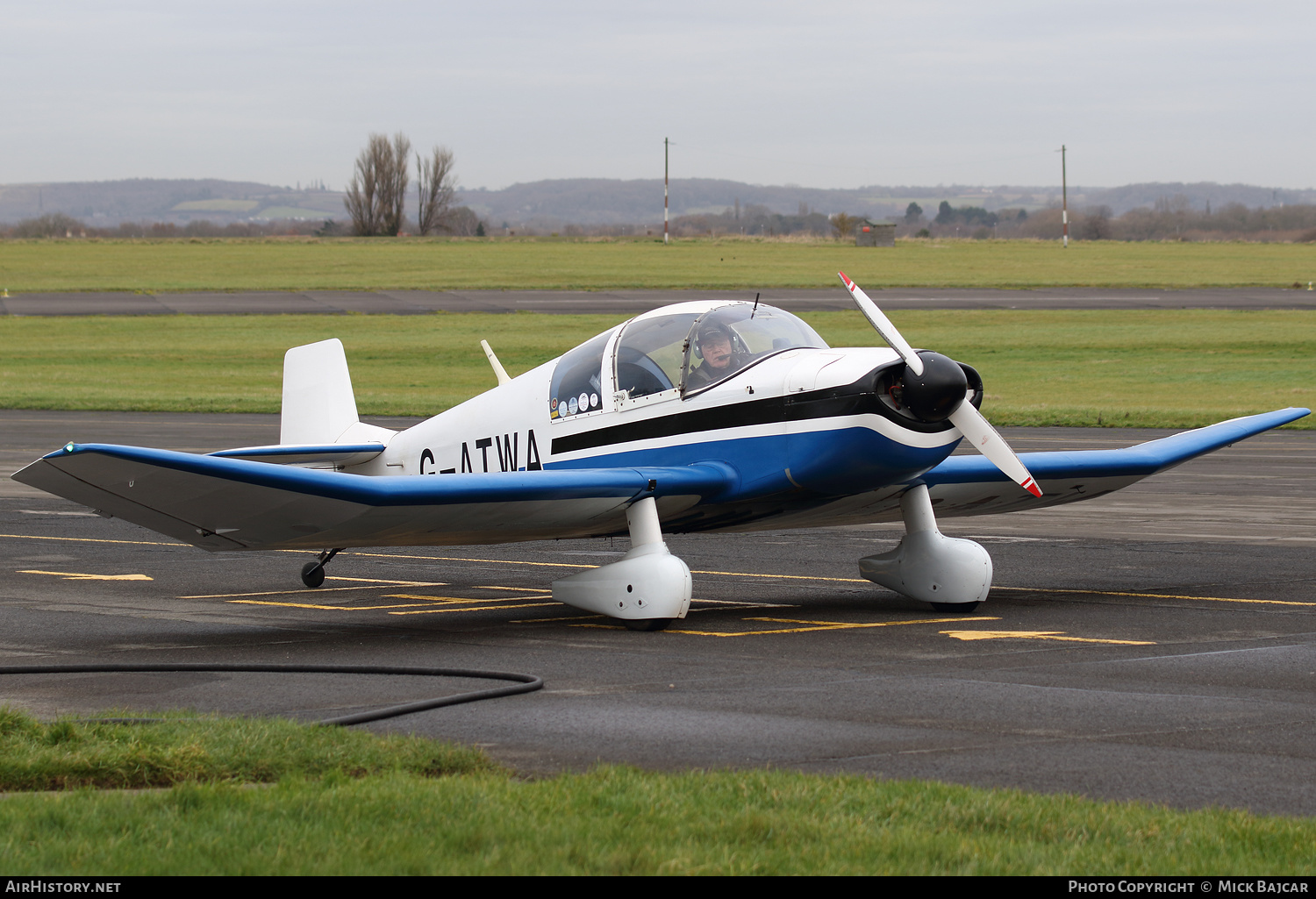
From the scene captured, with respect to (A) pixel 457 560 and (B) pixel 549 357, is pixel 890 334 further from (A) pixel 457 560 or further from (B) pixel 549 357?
(B) pixel 549 357

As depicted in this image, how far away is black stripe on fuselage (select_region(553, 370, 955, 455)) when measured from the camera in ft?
35.4

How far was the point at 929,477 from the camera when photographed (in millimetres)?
12930

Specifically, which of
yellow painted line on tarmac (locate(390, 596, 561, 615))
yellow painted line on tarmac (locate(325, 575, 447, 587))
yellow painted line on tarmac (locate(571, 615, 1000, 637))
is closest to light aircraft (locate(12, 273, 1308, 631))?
yellow painted line on tarmac (locate(571, 615, 1000, 637))

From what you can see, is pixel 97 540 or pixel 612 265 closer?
pixel 97 540

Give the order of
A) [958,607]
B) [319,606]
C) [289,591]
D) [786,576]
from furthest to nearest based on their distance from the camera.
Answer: [786,576] → [289,591] → [319,606] → [958,607]

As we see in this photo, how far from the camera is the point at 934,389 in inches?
417

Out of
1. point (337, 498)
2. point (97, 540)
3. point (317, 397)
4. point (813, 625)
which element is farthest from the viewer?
point (97, 540)

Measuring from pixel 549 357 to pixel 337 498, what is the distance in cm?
3486

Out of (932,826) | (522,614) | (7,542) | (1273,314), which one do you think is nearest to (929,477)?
(522,614)

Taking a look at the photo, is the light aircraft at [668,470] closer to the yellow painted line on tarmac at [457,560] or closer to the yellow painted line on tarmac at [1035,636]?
the yellow painted line on tarmac at [1035,636]

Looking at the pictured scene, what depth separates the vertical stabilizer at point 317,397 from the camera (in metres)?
15.4

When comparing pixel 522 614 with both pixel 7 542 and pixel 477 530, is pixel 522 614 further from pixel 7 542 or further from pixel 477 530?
pixel 7 542

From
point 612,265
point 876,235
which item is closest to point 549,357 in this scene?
point 612,265

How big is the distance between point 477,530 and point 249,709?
10.3 feet
